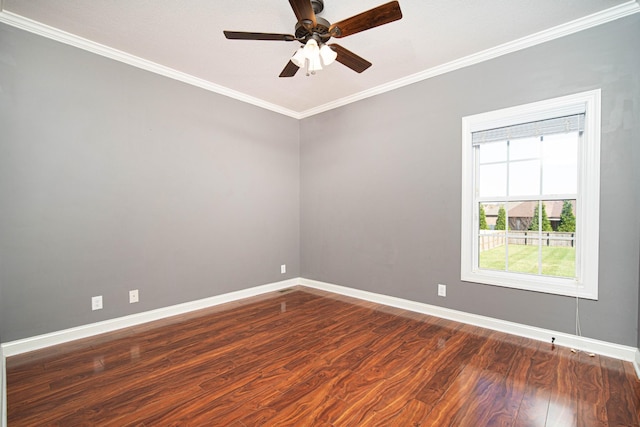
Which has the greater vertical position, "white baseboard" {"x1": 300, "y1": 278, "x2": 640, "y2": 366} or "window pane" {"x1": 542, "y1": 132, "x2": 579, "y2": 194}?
"window pane" {"x1": 542, "y1": 132, "x2": 579, "y2": 194}

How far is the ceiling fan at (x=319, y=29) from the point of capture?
6.07 feet

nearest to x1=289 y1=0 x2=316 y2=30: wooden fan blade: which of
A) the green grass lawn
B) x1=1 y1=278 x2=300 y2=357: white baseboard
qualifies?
the green grass lawn

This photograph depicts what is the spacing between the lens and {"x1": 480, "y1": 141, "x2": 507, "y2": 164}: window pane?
3.05m

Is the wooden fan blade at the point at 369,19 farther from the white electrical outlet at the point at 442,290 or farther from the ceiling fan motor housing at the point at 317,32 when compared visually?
the white electrical outlet at the point at 442,290

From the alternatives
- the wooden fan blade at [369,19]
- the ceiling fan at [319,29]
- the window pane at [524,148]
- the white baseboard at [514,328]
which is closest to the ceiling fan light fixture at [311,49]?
the ceiling fan at [319,29]

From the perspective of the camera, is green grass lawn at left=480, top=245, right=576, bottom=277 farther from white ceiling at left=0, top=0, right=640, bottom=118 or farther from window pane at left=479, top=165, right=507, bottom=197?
white ceiling at left=0, top=0, right=640, bottom=118

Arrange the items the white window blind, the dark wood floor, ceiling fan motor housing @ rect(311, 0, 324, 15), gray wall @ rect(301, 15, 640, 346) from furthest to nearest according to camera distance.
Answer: the white window blind
gray wall @ rect(301, 15, 640, 346)
ceiling fan motor housing @ rect(311, 0, 324, 15)
the dark wood floor

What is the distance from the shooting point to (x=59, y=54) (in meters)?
2.65

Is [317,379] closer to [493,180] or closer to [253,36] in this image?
[253,36]

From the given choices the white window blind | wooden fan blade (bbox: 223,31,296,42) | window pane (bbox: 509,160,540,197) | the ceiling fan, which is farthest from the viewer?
window pane (bbox: 509,160,540,197)

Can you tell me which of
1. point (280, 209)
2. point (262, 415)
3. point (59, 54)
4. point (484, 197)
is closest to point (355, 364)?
point (262, 415)

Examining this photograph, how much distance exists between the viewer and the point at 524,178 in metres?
2.92

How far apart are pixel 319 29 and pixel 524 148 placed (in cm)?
235

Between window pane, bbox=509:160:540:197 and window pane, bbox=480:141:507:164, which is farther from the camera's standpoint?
window pane, bbox=480:141:507:164
